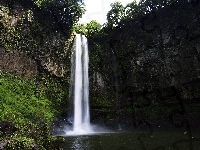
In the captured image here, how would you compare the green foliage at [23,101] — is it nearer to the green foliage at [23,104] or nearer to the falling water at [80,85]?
the green foliage at [23,104]

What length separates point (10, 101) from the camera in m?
22.8

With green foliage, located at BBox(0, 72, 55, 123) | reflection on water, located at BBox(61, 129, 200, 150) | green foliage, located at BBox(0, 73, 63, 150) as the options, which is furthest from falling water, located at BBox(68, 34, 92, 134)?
reflection on water, located at BBox(61, 129, 200, 150)

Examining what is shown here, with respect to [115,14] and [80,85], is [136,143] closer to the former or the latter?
[80,85]

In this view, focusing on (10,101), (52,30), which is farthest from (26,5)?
(10,101)

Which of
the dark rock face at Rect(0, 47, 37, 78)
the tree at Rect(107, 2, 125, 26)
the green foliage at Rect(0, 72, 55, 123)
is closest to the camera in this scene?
the green foliage at Rect(0, 72, 55, 123)

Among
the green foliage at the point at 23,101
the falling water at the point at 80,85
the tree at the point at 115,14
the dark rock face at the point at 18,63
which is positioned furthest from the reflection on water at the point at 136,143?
the tree at the point at 115,14

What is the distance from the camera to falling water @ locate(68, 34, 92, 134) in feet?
92.1

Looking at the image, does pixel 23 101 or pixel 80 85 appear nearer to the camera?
pixel 23 101

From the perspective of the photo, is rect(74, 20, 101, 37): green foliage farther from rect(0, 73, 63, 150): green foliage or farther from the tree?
rect(0, 73, 63, 150): green foliage

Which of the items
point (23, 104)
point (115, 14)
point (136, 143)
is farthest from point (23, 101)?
point (115, 14)

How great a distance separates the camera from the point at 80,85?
30.6 meters

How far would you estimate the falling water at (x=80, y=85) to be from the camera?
28.1 metres

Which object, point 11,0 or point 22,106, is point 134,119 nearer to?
point 22,106

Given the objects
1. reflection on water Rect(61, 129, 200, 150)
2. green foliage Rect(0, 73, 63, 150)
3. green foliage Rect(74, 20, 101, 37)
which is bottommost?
reflection on water Rect(61, 129, 200, 150)
